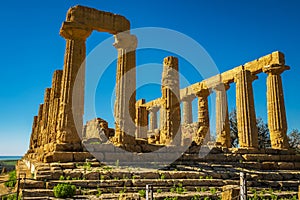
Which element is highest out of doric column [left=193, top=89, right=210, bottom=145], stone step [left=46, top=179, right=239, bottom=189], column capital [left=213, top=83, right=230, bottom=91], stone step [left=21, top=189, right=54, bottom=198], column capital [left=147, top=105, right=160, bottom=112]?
column capital [left=213, top=83, right=230, bottom=91]

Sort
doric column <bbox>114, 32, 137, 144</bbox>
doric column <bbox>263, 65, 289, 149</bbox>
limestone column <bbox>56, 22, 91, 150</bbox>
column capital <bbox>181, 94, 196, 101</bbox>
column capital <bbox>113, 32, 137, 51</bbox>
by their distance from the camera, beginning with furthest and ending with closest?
column capital <bbox>181, 94, 196, 101</bbox>, doric column <bbox>263, 65, 289, 149</bbox>, column capital <bbox>113, 32, 137, 51</bbox>, doric column <bbox>114, 32, 137, 144</bbox>, limestone column <bbox>56, 22, 91, 150</bbox>

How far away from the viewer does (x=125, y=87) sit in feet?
53.4

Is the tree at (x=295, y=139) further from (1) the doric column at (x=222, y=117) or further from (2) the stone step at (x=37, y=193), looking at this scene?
(2) the stone step at (x=37, y=193)

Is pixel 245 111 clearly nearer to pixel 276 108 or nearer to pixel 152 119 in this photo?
pixel 276 108

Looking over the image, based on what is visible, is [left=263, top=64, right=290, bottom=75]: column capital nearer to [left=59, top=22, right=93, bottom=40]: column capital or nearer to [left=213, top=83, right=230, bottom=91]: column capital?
[left=213, top=83, right=230, bottom=91]: column capital

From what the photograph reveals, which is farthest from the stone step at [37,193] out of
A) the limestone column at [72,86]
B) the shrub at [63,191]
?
the limestone column at [72,86]

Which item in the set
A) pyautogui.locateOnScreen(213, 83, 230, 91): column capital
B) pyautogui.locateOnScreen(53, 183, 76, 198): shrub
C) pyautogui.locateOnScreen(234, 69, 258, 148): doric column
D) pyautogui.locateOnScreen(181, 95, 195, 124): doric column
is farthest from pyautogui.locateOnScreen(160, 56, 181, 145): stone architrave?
pyautogui.locateOnScreen(181, 95, 195, 124): doric column

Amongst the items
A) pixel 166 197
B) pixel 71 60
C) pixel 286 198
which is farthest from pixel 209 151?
pixel 71 60

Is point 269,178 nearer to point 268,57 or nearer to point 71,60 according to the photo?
point 268,57

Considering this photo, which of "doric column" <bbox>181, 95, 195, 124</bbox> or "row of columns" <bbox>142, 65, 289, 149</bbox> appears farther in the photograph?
"doric column" <bbox>181, 95, 195, 124</bbox>

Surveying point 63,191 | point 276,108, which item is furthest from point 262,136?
point 63,191

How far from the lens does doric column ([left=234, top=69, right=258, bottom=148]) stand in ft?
68.2

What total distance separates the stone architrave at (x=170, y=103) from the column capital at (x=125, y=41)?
281 cm

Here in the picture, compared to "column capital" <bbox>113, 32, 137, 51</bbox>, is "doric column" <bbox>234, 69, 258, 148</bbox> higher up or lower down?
lower down
